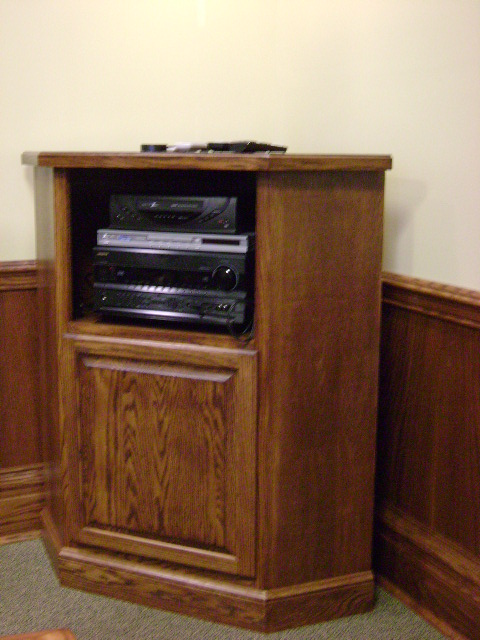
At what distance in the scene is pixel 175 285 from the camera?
1.82 meters

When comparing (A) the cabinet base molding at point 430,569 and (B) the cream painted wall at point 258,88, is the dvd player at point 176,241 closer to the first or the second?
(B) the cream painted wall at point 258,88

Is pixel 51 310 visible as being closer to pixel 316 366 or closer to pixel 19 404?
pixel 19 404

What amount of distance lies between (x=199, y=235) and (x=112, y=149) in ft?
2.01

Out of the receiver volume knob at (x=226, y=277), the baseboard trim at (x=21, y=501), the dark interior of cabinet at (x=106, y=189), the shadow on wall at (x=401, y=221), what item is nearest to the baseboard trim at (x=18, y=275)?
the dark interior of cabinet at (x=106, y=189)

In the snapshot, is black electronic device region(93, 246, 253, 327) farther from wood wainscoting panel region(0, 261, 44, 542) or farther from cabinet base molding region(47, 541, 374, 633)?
cabinet base molding region(47, 541, 374, 633)

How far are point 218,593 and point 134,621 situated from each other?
204 mm

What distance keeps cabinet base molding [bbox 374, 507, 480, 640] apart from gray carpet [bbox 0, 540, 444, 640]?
0.17ft

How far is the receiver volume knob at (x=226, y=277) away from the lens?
1.75 meters

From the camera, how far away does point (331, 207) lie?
171cm

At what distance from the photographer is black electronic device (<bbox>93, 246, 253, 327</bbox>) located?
69.1 inches

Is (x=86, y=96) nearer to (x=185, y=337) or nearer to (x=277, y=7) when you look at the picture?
(x=277, y=7)

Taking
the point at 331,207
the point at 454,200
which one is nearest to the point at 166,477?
the point at 331,207

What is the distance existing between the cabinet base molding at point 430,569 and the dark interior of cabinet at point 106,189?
91 centimetres

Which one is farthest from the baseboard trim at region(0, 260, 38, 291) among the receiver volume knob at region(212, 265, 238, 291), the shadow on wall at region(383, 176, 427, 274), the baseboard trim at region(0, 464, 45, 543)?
the shadow on wall at region(383, 176, 427, 274)
